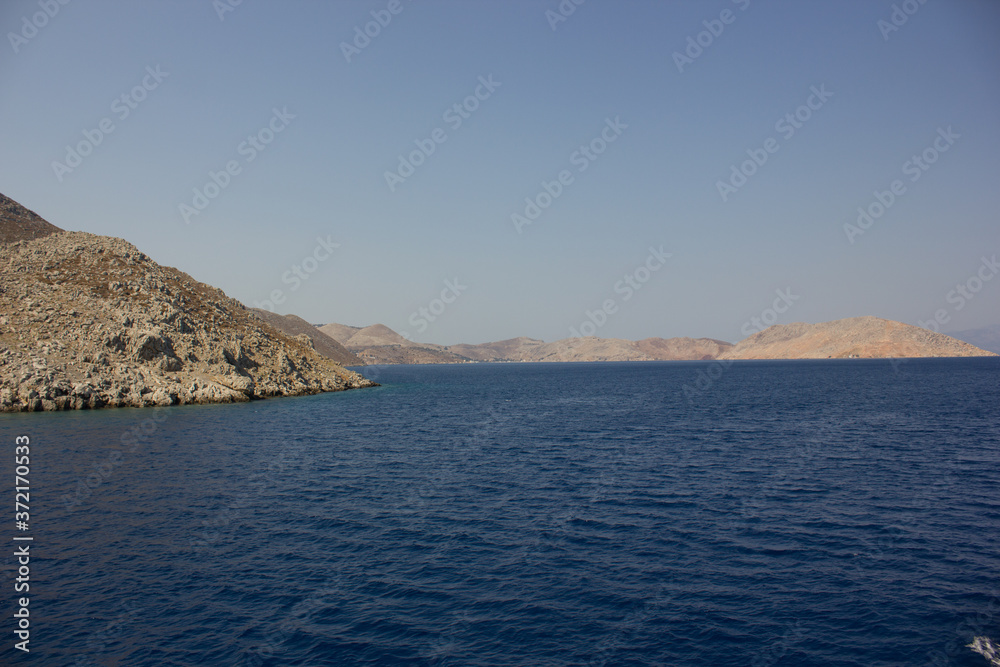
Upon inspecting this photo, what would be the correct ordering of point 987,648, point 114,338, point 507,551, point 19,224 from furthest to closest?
1. point 19,224
2. point 114,338
3. point 507,551
4. point 987,648

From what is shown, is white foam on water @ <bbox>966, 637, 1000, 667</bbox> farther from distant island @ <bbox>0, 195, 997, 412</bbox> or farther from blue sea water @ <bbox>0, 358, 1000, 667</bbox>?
distant island @ <bbox>0, 195, 997, 412</bbox>

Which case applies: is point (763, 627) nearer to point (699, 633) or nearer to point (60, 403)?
point (699, 633)

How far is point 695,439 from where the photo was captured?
57875 millimetres

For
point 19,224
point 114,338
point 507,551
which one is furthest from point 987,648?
point 19,224

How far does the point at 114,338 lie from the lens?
8506 centimetres

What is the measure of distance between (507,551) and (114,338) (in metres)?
86.1

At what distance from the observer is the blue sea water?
1838 centimetres

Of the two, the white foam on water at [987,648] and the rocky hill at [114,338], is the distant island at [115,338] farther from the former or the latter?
the white foam on water at [987,648]

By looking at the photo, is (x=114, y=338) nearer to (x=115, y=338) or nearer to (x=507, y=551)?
(x=115, y=338)

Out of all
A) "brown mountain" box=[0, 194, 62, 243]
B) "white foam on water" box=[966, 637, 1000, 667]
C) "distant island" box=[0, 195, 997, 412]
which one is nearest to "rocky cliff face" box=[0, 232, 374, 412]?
"distant island" box=[0, 195, 997, 412]

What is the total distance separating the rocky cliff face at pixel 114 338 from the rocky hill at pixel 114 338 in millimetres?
154

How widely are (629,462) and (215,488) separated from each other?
107ft

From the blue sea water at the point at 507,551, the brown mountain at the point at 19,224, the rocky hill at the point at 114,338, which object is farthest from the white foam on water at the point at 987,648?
the brown mountain at the point at 19,224

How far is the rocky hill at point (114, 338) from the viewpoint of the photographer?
253 ft
